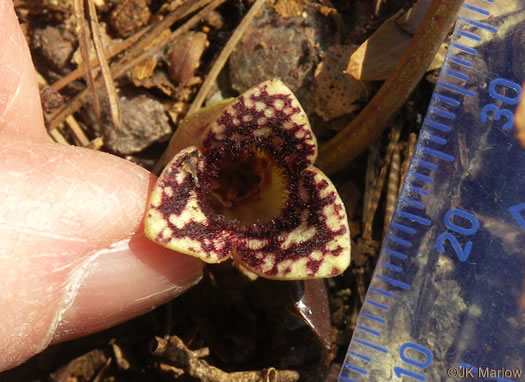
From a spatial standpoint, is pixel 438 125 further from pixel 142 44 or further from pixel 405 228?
pixel 142 44

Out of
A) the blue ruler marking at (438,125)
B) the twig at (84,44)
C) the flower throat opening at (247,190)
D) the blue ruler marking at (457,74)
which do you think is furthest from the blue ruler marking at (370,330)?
the twig at (84,44)

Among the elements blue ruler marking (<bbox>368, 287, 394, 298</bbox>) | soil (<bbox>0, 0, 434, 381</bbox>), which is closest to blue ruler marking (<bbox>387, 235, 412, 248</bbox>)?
blue ruler marking (<bbox>368, 287, 394, 298</bbox>)

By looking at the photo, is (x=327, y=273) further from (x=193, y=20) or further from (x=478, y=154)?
(x=193, y=20)

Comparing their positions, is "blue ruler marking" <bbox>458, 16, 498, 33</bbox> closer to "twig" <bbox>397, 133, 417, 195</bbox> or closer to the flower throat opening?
"twig" <bbox>397, 133, 417, 195</bbox>

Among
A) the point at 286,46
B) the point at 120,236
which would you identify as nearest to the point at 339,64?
the point at 286,46

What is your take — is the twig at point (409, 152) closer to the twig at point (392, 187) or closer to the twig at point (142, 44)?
the twig at point (392, 187)

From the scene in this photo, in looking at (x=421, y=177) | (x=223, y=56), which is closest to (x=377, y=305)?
(x=421, y=177)
